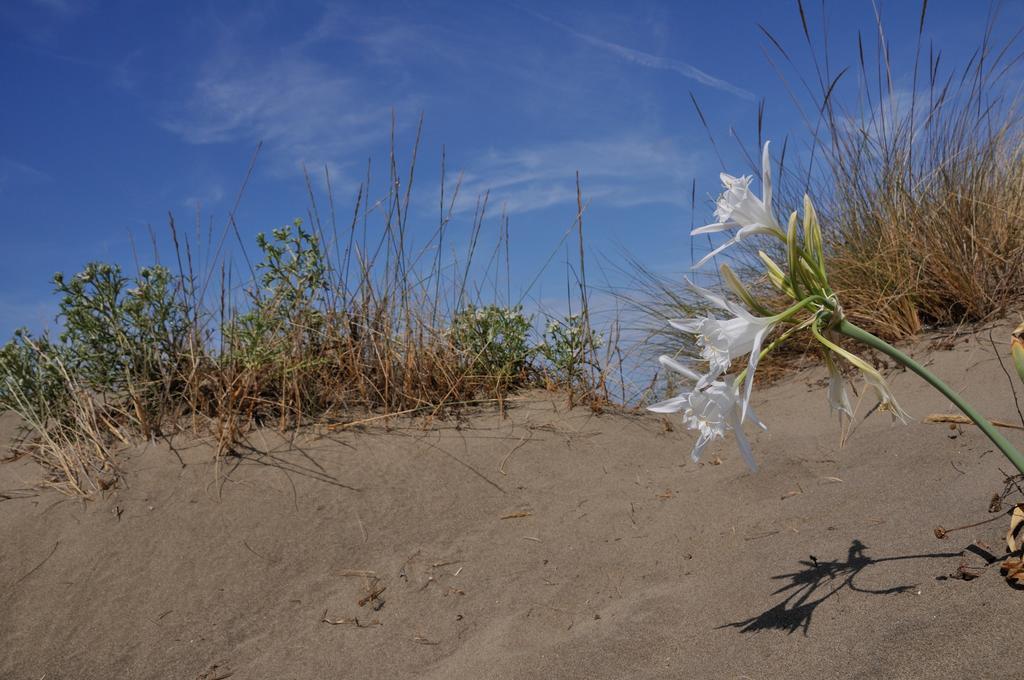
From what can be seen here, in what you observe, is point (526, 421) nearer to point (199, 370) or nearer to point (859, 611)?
point (199, 370)

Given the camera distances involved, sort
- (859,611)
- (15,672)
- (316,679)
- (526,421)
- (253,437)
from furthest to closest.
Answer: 1. (526,421)
2. (253,437)
3. (15,672)
4. (316,679)
5. (859,611)

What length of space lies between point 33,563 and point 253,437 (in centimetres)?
97

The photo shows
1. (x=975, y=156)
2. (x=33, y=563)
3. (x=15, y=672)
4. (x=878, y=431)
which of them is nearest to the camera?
(x=15, y=672)

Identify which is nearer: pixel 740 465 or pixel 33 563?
pixel 33 563

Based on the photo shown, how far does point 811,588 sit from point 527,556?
1091 millimetres

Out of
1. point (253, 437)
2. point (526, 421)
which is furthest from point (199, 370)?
point (526, 421)

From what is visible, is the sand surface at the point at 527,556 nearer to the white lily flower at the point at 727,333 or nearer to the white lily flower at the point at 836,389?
the white lily flower at the point at 836,389

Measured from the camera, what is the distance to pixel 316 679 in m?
2.45

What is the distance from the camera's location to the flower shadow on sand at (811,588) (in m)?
2.03

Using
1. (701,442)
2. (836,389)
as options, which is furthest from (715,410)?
(836,389)

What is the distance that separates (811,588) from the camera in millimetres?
2146

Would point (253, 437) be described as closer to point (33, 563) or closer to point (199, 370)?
point (199, 370)

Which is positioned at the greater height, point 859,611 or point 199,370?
point 199,370

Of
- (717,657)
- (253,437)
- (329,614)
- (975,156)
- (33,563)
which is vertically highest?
(975,156)
